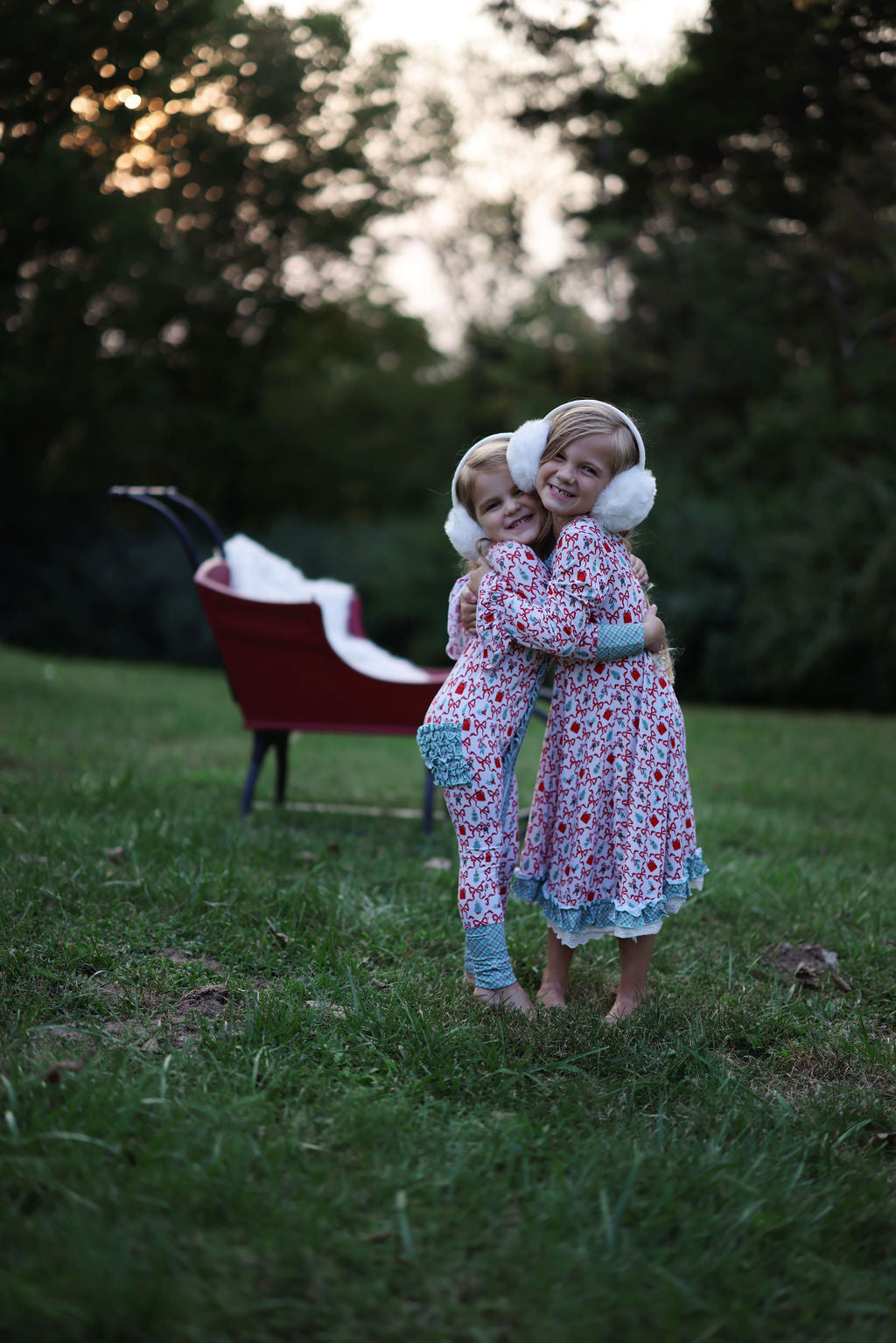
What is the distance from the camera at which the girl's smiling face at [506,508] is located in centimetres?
272

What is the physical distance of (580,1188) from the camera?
6.05ft

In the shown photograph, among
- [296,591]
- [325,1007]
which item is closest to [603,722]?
[325,1007]

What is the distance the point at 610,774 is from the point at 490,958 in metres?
0.53

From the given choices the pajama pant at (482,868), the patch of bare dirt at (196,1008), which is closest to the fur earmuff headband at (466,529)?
the pajama pant at (482,868)

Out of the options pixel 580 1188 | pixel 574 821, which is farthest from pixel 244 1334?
pixel 574 821

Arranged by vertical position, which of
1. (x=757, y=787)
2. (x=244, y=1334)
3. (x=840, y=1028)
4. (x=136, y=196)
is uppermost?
(x=136, y=196)

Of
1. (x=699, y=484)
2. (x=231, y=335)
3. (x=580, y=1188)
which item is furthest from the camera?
(x=231, y=335)

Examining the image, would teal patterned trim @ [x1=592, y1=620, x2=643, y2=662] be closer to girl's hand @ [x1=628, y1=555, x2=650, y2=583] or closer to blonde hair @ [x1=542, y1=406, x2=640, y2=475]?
girl's hand @ [x1=628, y1=555, x2=650, y2=583]

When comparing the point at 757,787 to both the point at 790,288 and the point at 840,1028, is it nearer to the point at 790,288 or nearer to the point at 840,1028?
the point at 840,1028

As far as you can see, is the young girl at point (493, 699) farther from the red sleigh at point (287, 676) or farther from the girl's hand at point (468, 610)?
the red sleigh at point (287, 676)

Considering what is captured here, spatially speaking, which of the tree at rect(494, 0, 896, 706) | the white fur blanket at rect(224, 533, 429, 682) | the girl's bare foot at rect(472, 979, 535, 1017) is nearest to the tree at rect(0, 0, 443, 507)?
the tree at rect(494, 0, 896, 706)

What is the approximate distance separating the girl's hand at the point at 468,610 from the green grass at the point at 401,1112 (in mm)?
917

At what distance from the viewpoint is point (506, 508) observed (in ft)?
8.91

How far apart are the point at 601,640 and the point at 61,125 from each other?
5.21 metres
